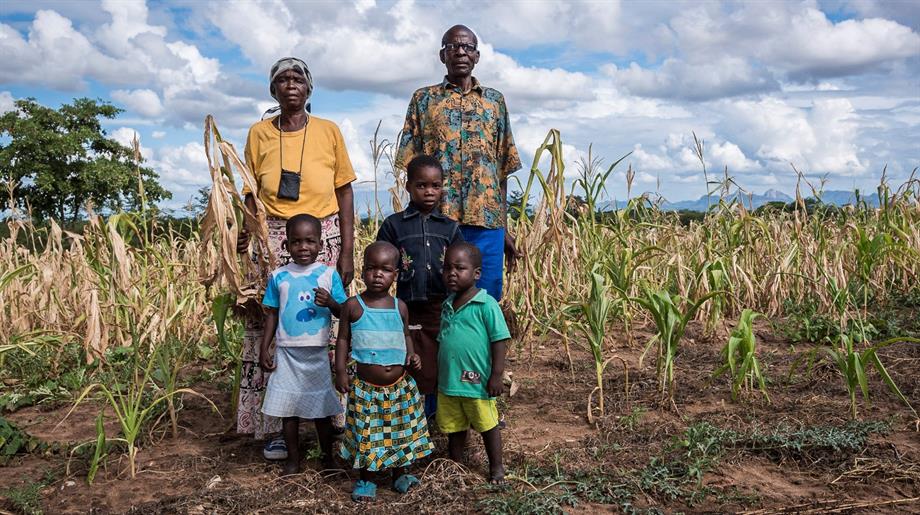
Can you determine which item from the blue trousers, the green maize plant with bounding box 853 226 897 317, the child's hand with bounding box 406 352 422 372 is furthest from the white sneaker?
the green maize plant with bounding box 853 226 897 317

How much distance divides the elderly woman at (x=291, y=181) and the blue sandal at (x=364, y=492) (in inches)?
21.5

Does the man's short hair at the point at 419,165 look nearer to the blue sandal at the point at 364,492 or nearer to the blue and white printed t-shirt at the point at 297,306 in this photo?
the blue and white printed t-shirt at the point at 297,306

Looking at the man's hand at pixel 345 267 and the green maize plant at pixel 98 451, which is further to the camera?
the man's hand at pixel 345 267

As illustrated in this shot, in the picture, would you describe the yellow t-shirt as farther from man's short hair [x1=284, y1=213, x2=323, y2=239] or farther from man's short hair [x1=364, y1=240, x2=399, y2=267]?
man's short hair [x1=364, y1=240, x2=399, y2=267]

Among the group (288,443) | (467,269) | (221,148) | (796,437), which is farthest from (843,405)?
(221,148)

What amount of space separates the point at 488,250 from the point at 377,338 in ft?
2.59

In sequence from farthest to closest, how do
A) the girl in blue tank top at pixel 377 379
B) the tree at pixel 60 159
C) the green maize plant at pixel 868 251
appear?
1. the tree at pixel 60 159
2. the green maize plant at pixel 868 251
3. the girl in blue tank top at pixel 377 379

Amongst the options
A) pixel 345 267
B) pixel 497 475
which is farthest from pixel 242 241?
pixel 497 475

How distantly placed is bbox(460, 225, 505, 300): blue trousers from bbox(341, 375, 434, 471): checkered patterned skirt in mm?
682

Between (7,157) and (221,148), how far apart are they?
2128 centimetres

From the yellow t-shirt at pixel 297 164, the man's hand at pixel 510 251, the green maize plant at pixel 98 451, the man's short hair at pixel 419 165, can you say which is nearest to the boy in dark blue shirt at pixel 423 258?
the man's short hair at pixel 419 165

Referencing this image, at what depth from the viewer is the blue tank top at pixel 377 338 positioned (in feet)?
8.75

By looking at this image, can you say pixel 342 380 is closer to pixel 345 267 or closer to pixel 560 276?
pixel 345 267

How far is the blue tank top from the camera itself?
267 centimetres
